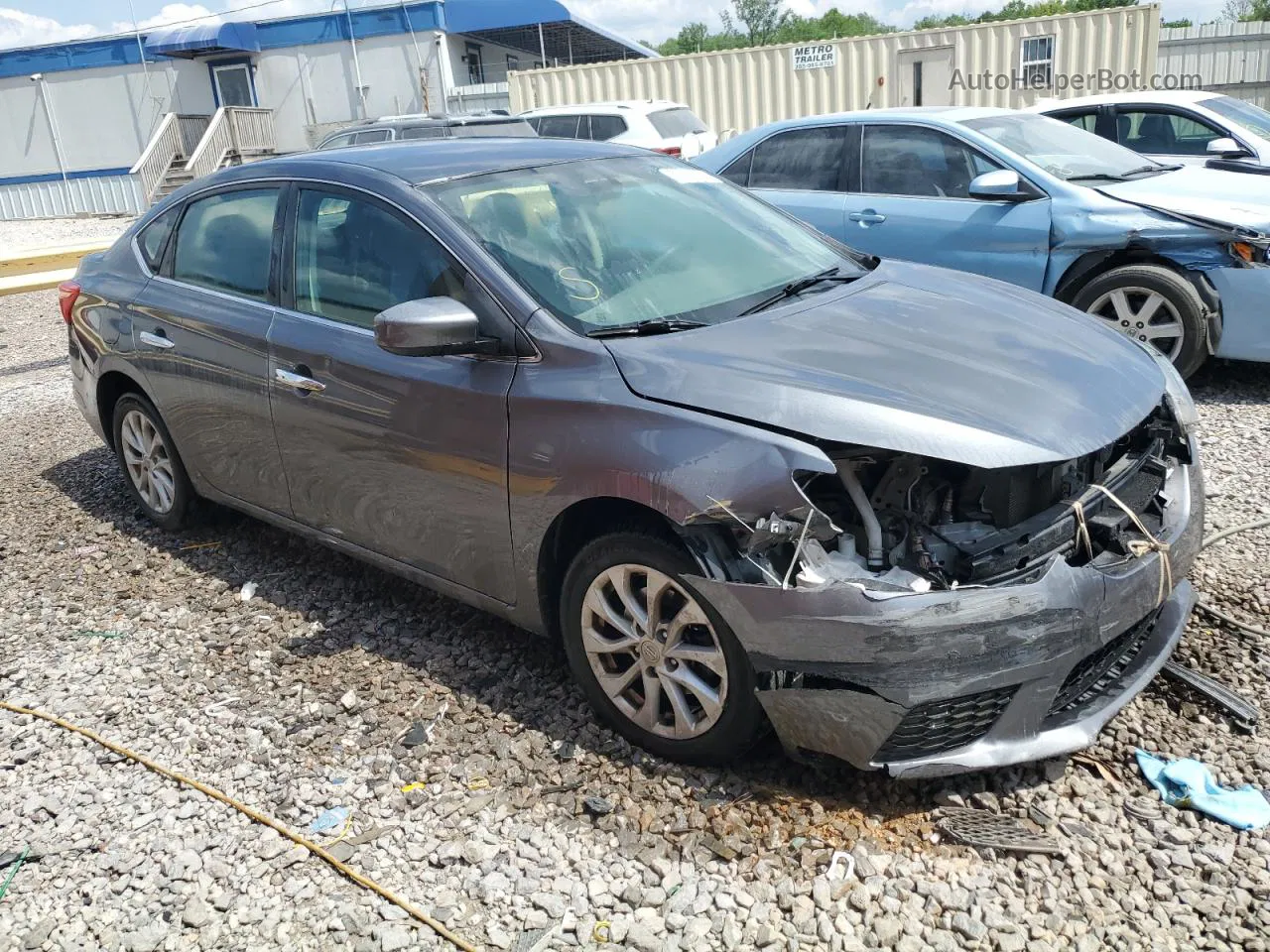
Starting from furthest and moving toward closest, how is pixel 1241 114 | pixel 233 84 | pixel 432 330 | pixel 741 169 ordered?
pixel 233 84 → pixel 1241 114 → pixel 741 169 → pixel 432 330

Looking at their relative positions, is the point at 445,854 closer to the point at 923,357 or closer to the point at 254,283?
the point at 923,357

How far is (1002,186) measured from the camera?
647 cm

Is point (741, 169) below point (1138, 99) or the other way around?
below

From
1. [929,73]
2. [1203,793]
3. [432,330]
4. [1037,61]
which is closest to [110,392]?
[432,330]

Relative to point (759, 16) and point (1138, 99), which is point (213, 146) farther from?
point (759, 16)

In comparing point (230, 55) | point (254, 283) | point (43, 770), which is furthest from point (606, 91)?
point (43, 770)

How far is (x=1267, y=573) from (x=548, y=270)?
115 inches

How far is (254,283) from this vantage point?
4258mm

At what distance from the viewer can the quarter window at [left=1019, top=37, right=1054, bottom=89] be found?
59.4ft

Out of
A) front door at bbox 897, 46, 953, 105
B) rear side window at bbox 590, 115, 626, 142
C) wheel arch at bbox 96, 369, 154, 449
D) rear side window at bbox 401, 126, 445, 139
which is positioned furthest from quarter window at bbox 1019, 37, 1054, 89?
wheel arch at bbox 96, 369, 154, 449

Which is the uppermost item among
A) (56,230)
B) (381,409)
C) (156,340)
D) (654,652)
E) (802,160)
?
(802,160)

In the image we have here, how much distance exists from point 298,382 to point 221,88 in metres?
29.9

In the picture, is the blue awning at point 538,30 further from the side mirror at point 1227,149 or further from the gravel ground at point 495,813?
the gravel ground at point 495,813

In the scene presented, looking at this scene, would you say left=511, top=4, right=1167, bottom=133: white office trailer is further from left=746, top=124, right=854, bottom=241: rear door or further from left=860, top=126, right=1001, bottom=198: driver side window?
left=860, top=126, right=1001, bottom=198: driver side window
